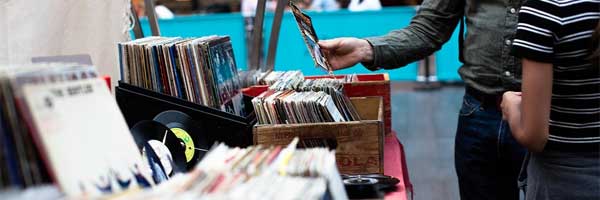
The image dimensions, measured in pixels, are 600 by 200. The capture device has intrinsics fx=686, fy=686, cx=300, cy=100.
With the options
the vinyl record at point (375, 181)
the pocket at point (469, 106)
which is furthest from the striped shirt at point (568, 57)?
the pocket at point (469, 106)

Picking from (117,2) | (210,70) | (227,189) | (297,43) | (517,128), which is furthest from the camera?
(297,43)

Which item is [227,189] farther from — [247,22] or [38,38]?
[247,22]

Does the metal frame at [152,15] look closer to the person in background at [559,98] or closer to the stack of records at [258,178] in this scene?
the person in background at [559,98]

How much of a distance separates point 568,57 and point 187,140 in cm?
90

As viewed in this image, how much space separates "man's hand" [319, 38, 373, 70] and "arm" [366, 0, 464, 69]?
0.09 feet

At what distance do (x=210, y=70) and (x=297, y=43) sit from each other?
606 cm

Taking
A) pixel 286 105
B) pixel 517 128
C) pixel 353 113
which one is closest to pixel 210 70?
pixel 286 105

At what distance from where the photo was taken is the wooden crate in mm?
1642

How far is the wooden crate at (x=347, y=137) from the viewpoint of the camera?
1.64 m

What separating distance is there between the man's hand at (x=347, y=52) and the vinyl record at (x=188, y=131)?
0.55m

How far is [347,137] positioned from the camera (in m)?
1.66

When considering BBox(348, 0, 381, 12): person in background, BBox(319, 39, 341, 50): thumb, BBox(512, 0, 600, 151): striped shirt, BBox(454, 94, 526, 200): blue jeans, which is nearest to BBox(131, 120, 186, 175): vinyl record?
BBox(319, 39, 341, 50): thumb

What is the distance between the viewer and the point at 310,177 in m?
0.90

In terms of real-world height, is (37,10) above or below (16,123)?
above
